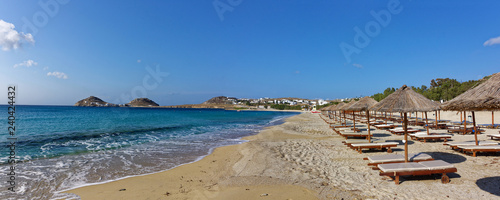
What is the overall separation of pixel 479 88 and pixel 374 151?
4.87 metres

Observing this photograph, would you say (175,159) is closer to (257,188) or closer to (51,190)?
(51,190)

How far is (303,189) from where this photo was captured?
540 centimetres

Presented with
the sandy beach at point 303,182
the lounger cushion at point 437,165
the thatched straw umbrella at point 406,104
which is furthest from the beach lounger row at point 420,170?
the thatched straw umbrella at point 406,104

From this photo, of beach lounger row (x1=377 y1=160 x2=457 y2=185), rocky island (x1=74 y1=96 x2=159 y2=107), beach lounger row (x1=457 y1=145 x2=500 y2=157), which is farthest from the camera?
rocky island (x1=74 y1=96 x2=159 y2=107)

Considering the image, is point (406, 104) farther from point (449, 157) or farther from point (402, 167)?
point (449, 157)

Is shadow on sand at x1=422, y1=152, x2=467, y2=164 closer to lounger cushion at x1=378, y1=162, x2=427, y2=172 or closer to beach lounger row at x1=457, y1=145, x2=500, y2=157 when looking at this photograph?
beach lounger row at x1=457, y1=145, x2=500, y2=157

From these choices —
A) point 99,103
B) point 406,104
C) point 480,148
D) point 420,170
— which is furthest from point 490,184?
point 99,103

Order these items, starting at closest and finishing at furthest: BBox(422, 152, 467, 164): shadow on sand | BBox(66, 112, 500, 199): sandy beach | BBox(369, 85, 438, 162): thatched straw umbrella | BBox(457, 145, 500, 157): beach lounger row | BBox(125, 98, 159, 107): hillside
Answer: BBox(66, 112, 500, 199): sandy beach < BBox(369, 85, 438, 162): thatched straw umbrella < BBox(422, 152, 467, 164): shadow on sand < BBox(457, 145, 500, 157): beach lounger row < BBox(125, 98, 159, 107): hillside

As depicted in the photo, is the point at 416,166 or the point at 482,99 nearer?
the point at 482,99

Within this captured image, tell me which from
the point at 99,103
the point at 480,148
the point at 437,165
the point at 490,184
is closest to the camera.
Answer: the point at 490,184

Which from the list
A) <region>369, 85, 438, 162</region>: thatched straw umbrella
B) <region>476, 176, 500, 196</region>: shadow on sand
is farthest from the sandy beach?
<region>369, 85, 438, 162</region>: thatched straw umbrella

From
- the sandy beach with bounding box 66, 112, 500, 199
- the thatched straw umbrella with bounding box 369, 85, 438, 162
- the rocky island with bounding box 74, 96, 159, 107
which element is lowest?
the sandy beach with bounding box 66, 112, 500, 199

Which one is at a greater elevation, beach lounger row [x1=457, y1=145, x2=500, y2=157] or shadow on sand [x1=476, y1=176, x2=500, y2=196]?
beach lounger row [x1=457, y1=145, x2=500, y2=157]

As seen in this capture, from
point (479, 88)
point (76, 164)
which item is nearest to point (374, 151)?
point (479, 88)
